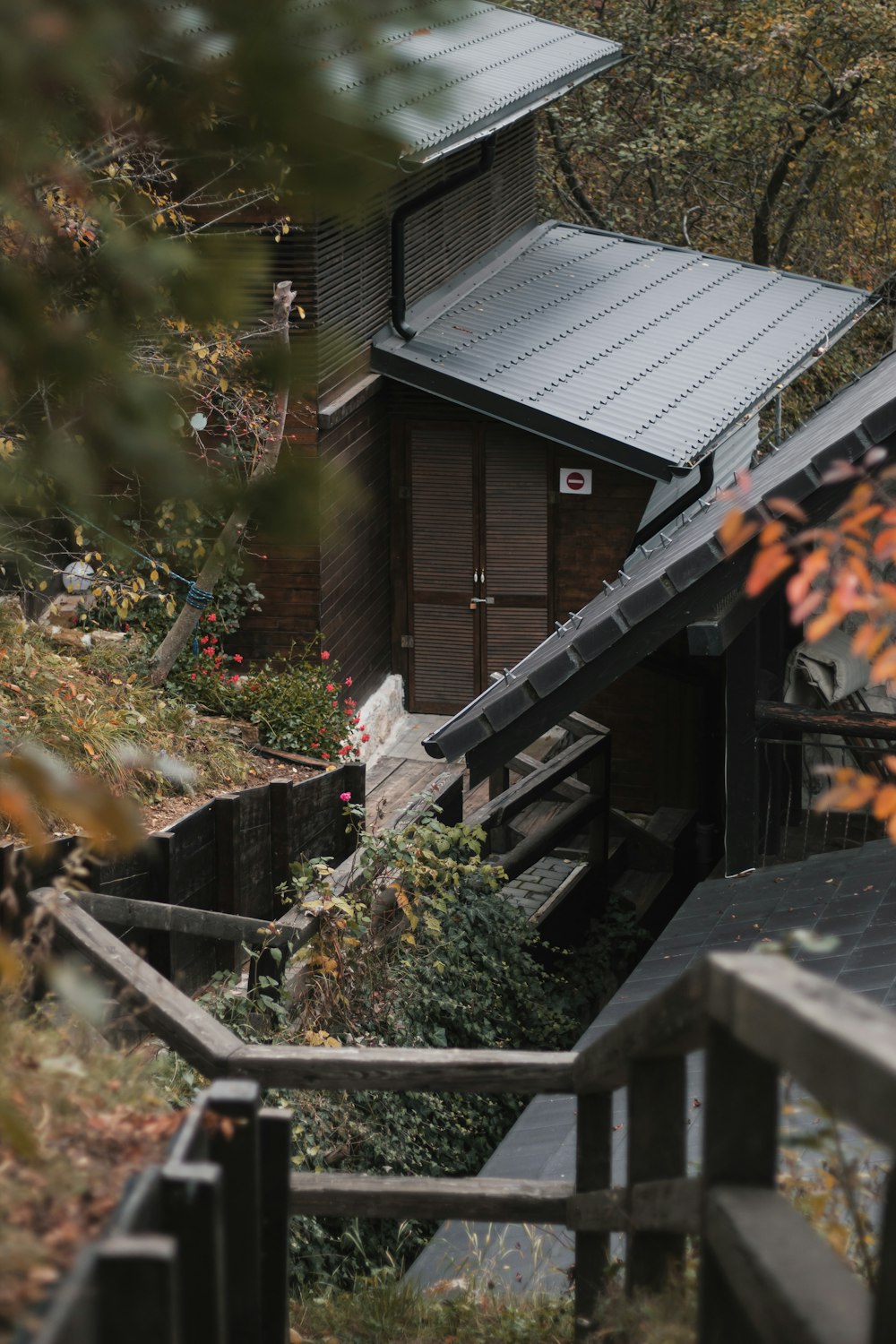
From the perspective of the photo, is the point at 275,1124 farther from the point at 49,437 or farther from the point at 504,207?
the point at 504,207

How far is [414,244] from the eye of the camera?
13.1 meters

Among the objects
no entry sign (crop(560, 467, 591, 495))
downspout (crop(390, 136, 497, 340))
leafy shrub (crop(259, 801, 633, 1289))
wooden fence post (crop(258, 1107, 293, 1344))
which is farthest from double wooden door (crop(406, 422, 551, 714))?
wooden fence post (crop(258, 1107, 293, 1344))

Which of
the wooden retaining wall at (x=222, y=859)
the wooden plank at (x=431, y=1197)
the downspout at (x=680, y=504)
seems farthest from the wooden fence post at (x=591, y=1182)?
the downspout at (x=680, y=504)

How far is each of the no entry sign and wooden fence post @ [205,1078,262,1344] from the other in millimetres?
10274

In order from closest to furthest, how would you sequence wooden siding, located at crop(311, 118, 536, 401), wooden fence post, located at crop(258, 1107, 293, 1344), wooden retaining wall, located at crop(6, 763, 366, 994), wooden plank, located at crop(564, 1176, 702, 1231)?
wooden plank, located at crop(564, 1176, 702, 1231), wooden fence post, located at crop(258, 1107, 293, 1344), wooden retaining wall, located at crop(6, 763, 366, 994), wooden siding, located at crop(311, 118, 536, 401)

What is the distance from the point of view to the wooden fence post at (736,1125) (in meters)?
2.05

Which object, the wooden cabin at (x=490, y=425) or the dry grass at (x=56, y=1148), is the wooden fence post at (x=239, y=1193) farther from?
the wooden cabin at (x=490, y=425)

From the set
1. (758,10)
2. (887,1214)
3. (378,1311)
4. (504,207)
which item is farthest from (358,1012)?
(758,10)

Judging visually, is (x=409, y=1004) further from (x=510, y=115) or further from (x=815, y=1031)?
(x=510, y=115)

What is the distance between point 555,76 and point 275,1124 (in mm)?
12646

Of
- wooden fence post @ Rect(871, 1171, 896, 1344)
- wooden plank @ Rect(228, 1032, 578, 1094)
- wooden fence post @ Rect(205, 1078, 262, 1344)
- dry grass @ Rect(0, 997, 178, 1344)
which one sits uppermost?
wooden fence post @ Rect(871, 1171, 896, 1344)

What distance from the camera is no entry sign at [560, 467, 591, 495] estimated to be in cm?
1263

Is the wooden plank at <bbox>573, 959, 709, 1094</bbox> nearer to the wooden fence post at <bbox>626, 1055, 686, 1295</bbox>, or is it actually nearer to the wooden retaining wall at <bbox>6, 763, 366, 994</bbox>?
the wooden fence post at <bbox>626, 1055, 686, 1295</bbox>

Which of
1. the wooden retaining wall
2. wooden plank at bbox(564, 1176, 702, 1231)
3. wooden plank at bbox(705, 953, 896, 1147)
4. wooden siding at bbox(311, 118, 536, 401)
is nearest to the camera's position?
wooden plank at bbox(705, 953, 896, 1147)
